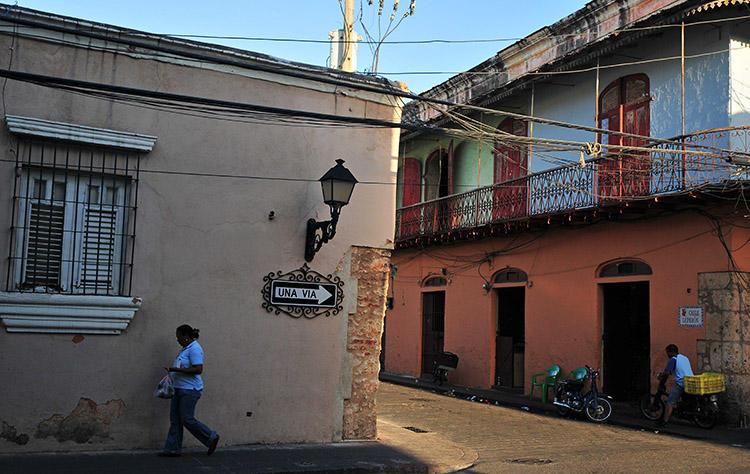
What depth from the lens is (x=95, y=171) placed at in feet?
28.9

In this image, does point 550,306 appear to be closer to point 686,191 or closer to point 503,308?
point 503,308

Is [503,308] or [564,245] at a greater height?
[564,245]

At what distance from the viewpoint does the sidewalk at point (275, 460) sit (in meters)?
7.72

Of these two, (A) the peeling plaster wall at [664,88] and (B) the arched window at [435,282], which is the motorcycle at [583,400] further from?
(B) the arched window at [435,282]

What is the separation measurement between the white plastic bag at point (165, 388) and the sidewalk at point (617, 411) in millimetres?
8211

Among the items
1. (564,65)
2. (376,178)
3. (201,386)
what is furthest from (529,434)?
(564,65)

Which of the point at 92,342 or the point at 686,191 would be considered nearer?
the point at 92,342

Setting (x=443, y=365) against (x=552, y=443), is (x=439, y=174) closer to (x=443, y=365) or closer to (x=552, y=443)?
(x=443, y=365)

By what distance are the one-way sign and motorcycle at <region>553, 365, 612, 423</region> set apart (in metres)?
6.45

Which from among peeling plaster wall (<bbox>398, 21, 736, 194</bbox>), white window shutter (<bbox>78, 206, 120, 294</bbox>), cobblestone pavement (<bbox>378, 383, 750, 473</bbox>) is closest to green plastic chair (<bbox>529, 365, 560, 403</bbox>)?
cobblestone pavement (<bbox>378, 383, 750, 473</bbox>)

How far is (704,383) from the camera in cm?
1296

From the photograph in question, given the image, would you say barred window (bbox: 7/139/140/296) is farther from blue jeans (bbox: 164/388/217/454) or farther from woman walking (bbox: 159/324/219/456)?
blue jeans (bbox: 164/388/217/454)

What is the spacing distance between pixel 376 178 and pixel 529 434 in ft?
16.2

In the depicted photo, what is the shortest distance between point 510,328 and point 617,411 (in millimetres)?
5040
